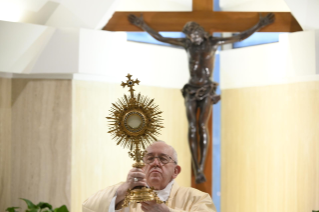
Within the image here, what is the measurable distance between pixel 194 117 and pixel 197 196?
6.11 ft

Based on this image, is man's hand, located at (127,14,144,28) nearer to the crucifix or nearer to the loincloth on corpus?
the crucifix

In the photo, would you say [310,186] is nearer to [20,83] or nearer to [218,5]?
[218,5]

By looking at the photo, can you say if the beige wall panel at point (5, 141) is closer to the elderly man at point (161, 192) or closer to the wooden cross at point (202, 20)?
the wooden cross at point (202, 20)

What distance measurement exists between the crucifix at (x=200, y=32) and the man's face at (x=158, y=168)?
1.74 m

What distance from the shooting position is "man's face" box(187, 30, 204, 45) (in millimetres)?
5680

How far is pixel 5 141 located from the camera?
571cm

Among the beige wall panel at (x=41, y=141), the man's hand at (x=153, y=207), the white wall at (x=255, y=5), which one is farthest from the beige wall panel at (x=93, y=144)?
the man's hand at (x=153, y=207)

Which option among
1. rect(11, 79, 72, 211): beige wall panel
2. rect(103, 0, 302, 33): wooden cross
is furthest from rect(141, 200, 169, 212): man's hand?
rect(103, 0, 302, 33): wooden cross

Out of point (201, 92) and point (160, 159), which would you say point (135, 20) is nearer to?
point (201, 92)

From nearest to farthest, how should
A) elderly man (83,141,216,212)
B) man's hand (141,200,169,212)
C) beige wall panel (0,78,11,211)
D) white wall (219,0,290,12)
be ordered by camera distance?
man's hand (141,200,169,212) < elderly man (83,141,216,212) < beige wall panel (0,78,11,211) < white wall (219,0,290,12)

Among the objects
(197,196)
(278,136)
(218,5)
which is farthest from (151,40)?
(197,196)

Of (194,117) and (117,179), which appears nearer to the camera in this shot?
(194,117)

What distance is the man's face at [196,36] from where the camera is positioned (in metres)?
5.68

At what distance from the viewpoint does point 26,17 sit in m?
5.58
